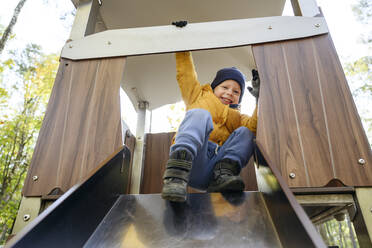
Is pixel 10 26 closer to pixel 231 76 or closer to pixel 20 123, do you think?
pixel 20 123

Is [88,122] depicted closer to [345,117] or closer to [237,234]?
[237,234]

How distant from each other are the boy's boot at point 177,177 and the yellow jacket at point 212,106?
749 millimetres

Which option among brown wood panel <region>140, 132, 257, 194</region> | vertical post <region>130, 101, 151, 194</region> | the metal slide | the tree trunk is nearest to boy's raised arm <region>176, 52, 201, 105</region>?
the metal slide

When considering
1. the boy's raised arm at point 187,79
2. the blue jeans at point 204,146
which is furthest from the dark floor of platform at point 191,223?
the boy's raised arm at point 187,79

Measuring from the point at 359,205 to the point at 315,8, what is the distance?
1.66 m

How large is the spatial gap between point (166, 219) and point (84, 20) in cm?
220

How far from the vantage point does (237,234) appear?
3.87 ft

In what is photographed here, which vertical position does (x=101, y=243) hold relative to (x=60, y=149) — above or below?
below

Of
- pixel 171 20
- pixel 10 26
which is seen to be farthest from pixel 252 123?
pixel 10 26

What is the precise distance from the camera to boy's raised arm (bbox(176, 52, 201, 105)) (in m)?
2.26

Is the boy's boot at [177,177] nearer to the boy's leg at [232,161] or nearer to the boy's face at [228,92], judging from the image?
the boy's leg at [232,161]

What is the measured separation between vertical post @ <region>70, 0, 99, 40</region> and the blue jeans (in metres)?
1.58

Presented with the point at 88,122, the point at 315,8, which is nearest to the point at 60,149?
the point at 88,122

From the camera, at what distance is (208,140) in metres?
2.01
